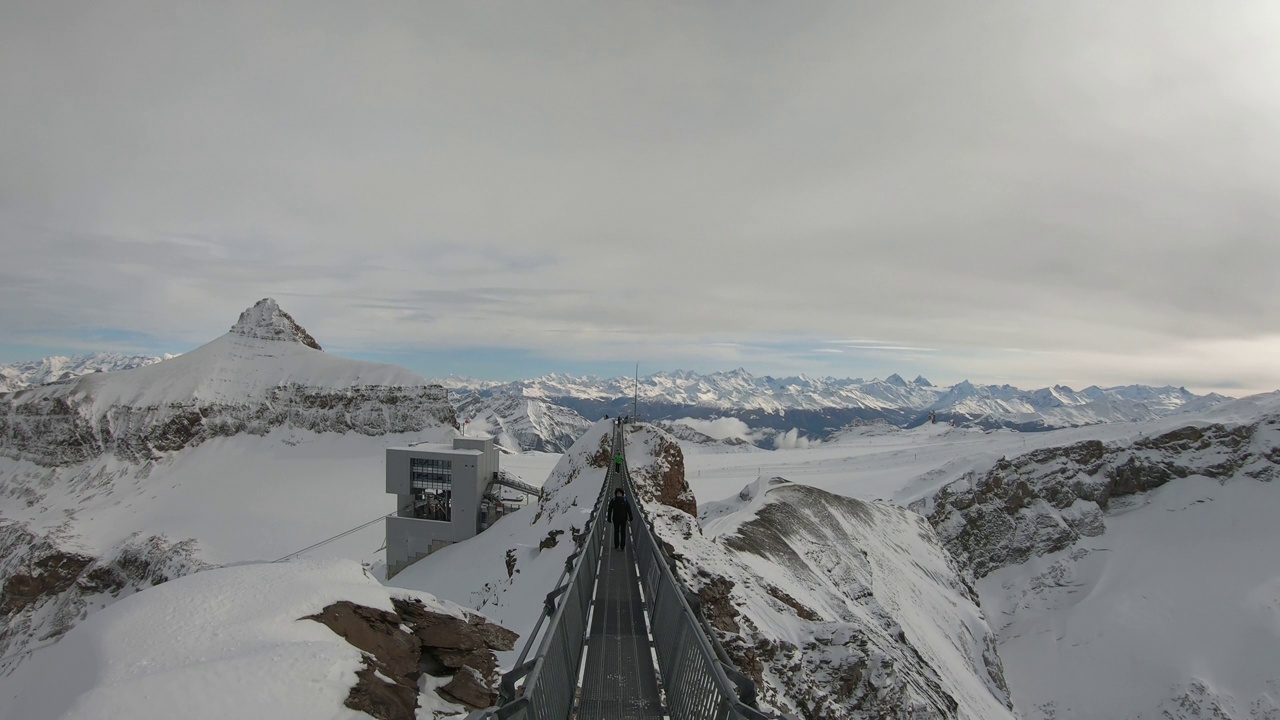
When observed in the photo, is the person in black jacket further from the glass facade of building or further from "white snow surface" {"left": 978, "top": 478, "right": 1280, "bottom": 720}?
"white snow surface" {"left": 978, "top": 478, "right": 1280, "bottom": 720}

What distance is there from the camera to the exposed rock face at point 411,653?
8.36m

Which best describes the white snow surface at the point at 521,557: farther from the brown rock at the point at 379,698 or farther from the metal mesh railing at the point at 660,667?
the metal mesh railing at the point at 660,667

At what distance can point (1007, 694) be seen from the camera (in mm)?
47938

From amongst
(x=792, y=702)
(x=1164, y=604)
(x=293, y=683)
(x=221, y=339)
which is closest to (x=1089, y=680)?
Result: (x=1164, y=604)

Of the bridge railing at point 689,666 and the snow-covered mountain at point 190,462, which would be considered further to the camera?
the snow-covered mountain at point 190,462

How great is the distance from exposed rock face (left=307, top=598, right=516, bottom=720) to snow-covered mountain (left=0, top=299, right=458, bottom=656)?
159 feet

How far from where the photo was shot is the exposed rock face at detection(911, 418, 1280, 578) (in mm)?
80562

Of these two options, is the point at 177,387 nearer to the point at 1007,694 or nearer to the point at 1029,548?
the point at 1007,694

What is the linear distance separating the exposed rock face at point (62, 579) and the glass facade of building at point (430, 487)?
19857 mm

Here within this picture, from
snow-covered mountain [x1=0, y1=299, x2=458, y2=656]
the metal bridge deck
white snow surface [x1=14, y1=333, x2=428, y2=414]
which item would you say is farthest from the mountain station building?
white snow surface [x1=14, y1=333, x2=428, y2=414]

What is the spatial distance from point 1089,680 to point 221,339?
14048cm

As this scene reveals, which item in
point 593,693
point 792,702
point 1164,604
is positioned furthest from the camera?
point 1164,604

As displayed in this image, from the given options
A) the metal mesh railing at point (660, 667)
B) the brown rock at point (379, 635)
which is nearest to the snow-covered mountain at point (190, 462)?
the brown rock at point (379, 635)

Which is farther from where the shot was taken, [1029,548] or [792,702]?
[1029,548]
